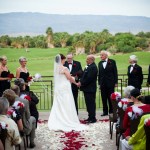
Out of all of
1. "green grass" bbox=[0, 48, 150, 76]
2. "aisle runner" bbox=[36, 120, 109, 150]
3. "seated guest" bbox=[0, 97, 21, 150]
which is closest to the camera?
"seated guest" bbox=[0, 97, 21, 150]

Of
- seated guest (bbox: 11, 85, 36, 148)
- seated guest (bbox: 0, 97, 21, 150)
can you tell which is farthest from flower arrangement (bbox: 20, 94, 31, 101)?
seated guest (bbox: 0, 97, 21, 150)

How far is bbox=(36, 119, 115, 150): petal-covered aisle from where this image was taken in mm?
6310

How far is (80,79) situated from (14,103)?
3.23 meters

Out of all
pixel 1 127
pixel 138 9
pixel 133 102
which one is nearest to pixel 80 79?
pixel 133 102

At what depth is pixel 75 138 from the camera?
6.88 m

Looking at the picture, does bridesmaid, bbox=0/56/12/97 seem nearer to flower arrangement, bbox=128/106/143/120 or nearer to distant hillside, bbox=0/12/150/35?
distant hillside, bbox=0/12/150/35

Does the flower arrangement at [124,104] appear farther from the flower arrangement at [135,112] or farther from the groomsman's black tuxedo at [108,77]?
the groomsman's black tuxedo at [108,77]

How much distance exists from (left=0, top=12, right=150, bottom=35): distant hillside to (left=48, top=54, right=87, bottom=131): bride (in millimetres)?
4696

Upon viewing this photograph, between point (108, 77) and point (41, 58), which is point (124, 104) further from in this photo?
point (41, 58)

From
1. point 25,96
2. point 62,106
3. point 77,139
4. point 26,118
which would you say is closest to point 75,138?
point 77,139

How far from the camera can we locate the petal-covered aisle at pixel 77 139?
6310 mm

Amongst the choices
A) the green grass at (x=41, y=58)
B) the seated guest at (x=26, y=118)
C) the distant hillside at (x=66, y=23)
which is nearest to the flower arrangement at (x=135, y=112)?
the seated guest at (x=26, y=118)

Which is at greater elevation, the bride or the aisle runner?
the bride

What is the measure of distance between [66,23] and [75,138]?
6.24 meters
